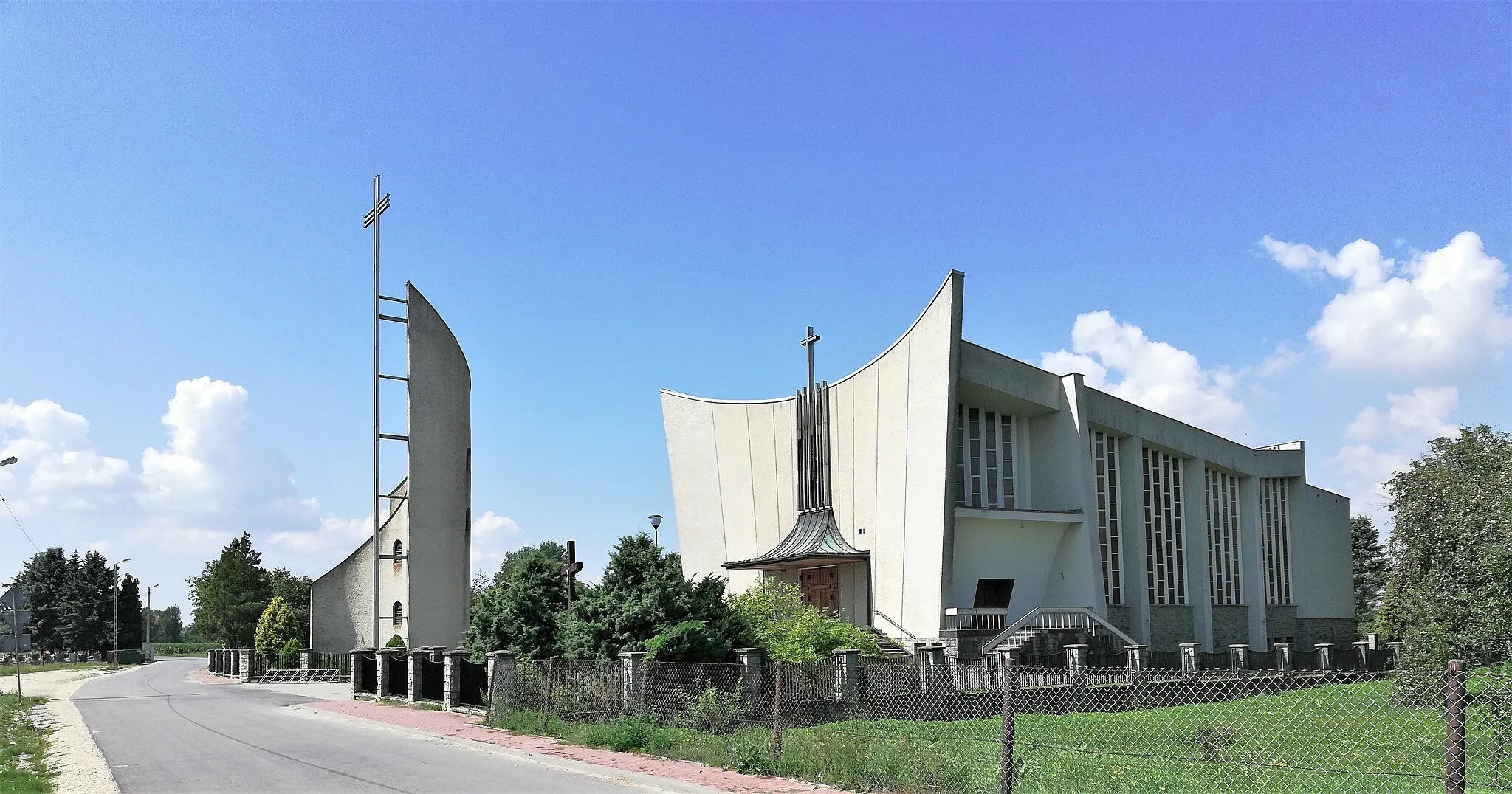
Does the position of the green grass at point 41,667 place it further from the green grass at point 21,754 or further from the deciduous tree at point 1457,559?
the deciduous tree at point 1457,559

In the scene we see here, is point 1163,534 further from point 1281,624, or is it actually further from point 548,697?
point 548,697

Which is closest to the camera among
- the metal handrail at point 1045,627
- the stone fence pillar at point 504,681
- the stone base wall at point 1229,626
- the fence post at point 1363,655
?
the stone fence pillar at point 504,681

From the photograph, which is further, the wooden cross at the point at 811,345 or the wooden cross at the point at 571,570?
the wooden cross at the point at 811,345

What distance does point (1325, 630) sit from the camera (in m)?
48.7

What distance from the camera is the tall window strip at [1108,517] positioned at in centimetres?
3888

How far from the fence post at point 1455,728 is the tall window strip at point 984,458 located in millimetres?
28528

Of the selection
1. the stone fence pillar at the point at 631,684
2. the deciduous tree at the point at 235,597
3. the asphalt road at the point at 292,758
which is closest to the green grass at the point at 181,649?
the deciduous tree at the point at 235,597

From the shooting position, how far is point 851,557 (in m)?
35.2

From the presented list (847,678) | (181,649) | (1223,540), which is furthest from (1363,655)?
A: (181,649)

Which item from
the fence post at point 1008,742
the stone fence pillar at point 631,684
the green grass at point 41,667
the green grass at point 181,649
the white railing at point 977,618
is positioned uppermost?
the fence post at point 1008,742

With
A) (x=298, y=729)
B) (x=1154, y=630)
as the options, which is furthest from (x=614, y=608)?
(x=1154, y=630)

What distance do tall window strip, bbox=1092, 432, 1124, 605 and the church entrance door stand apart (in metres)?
9.85

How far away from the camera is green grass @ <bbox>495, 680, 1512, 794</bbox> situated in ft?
36.2

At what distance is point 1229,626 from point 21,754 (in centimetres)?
4154
